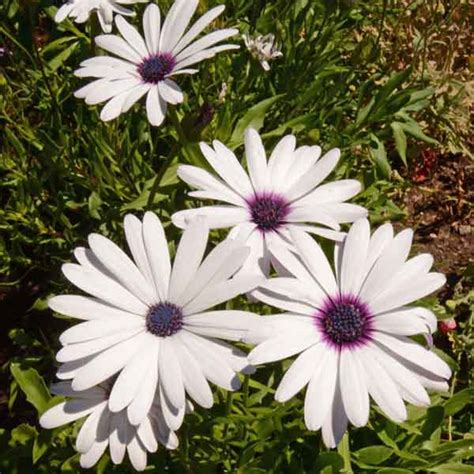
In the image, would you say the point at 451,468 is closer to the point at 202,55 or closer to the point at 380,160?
the point at 380,160

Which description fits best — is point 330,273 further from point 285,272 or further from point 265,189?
point 265,189

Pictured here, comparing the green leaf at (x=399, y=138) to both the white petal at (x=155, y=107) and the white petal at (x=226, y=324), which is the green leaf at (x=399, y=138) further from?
the white petal at (x=226, y=324)

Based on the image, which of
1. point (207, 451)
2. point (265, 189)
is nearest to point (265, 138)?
point (265, 189)

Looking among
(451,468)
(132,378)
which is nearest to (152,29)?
(132,378)

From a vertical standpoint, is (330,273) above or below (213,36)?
below

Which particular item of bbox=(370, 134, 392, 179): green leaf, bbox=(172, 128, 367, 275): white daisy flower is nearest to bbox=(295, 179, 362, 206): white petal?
bbox=(172, 128, 367, 275): white daisy flower

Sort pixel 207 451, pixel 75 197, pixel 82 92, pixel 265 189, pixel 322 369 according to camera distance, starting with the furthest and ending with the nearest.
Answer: pixel 75 197 < pixel 207 451 < pixel 82 92 < pixel 265 189 < pixel 322 369

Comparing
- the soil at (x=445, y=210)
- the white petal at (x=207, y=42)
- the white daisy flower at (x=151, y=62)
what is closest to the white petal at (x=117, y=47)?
the white daisy flower at (x=151, y=62)
